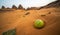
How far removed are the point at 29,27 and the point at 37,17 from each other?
0.16m

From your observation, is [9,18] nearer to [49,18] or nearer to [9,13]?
[9,13]

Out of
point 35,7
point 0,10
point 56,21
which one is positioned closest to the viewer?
point 56,21

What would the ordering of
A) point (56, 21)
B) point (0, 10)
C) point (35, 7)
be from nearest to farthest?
point (56, 21)
point (35, 7)
point (0, 10)

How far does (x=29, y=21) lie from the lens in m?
1.81

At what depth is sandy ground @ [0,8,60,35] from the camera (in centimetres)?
171

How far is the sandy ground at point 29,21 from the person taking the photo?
1714 mm

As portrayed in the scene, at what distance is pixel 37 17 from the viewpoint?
1.79 m

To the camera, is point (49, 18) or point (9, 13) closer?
point (49, 18)

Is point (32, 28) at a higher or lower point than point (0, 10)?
lower

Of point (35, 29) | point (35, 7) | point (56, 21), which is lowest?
point (35, 29)

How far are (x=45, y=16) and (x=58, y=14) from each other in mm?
165

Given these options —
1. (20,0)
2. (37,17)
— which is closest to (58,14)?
(37,17)

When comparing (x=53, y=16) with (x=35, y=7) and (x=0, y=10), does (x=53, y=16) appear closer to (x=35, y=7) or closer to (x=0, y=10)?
(x=35, y=7)

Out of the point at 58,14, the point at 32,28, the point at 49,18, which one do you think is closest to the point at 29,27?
the point at 32,28
